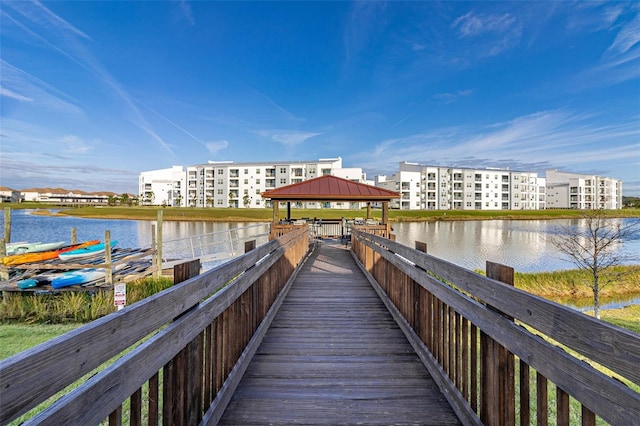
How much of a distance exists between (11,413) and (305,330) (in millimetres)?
3506

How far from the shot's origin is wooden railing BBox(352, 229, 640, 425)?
1.14m

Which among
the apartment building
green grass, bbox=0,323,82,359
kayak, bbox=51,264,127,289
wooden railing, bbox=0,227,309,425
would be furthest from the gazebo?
the apartment building

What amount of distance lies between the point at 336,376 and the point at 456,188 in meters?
79.1

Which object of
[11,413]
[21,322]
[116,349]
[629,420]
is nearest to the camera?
[11,413]

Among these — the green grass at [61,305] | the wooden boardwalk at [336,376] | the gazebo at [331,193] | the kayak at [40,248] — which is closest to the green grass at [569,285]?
the gazebo at [331,193]

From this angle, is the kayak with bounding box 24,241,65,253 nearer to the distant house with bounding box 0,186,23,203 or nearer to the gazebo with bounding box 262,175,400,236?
the gazebo with bounding box 262,175,400,236

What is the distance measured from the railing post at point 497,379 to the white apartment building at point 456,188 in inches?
2768

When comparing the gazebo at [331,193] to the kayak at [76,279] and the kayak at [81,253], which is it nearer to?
the kayak at [76,279]

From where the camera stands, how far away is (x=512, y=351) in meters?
1.74

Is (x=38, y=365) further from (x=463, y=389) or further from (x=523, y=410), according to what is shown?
(x=463, y=389)

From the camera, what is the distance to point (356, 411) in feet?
7.96

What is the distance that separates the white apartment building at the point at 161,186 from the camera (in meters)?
82.6

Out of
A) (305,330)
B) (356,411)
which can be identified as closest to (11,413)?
(356,411)

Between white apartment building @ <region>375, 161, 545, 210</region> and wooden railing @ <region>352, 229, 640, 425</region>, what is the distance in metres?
69.4
